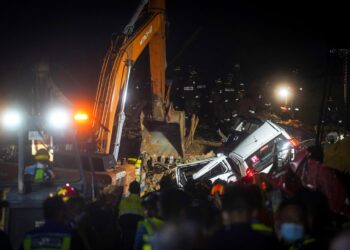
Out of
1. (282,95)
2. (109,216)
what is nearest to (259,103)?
(282,95)

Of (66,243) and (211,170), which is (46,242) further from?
(211,170)

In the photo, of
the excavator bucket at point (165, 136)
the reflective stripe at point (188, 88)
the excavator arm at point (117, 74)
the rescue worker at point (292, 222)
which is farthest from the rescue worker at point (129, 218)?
the reflective stripe at point (188, 88)

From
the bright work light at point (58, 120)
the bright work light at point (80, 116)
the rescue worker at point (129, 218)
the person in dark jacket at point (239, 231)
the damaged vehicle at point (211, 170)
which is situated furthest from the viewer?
the damaged vehicle at point (211, 170)

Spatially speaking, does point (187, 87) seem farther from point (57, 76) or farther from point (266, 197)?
point (266, 197)

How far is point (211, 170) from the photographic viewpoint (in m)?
14.2

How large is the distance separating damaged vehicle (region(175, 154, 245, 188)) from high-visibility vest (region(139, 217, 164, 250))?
32.1 ft

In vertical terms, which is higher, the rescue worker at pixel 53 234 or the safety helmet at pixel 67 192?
the safety helmet at pixel 67 192

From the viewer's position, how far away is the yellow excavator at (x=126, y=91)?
35.6ft

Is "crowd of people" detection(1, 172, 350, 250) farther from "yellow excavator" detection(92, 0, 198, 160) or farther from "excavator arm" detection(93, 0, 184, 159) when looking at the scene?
"yellow excavator" detection(92, 0, 198, 160)

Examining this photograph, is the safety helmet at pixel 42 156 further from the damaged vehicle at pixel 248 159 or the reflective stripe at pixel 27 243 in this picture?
the damaged vehicle at pixel 248 159

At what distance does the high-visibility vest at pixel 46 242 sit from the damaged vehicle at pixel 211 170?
10.0 meters

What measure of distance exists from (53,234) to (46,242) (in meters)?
0.09

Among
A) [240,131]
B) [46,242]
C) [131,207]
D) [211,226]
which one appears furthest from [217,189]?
[240,131]

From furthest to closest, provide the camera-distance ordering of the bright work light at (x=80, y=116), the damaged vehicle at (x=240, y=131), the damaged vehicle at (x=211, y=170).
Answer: the damaged vehicle at (x=240, y=131) → the damaged vehicle at (x=211, y=170) → the bright work light at (x=80, y=116)
